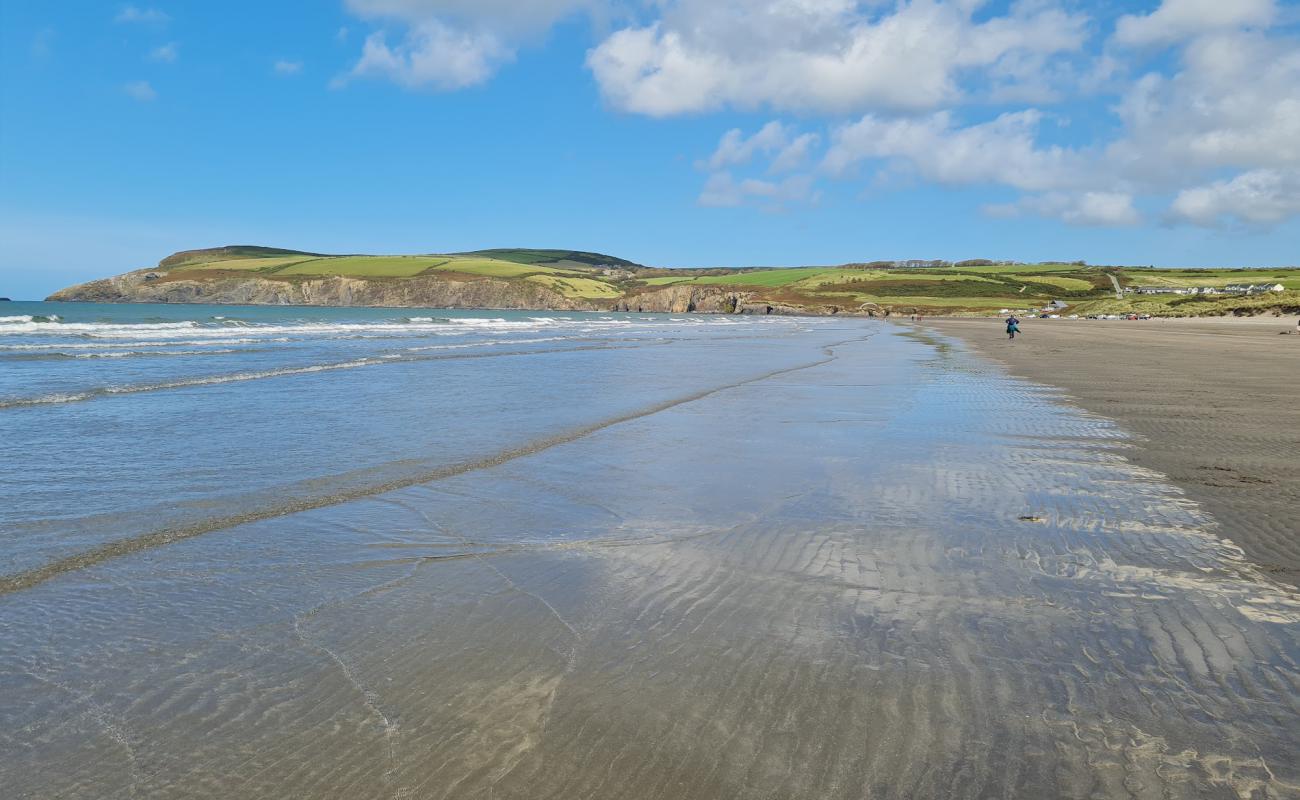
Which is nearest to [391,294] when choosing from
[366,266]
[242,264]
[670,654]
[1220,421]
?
[366,266]

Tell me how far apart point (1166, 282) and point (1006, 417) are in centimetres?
16548

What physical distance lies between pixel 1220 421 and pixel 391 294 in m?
168

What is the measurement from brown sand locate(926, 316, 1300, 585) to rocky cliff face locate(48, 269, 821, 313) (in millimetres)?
122847

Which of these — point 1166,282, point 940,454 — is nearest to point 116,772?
point 940,454

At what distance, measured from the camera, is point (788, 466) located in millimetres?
9438

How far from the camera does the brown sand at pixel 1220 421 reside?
6.75m

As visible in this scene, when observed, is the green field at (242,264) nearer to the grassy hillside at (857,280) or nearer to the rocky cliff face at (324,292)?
the grassy hillside at (857,280)

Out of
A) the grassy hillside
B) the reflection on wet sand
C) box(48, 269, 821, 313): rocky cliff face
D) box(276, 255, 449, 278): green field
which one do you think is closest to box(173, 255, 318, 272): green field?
the grassy hillside

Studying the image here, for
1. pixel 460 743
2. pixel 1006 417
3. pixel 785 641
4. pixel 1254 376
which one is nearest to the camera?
pixel 460 743

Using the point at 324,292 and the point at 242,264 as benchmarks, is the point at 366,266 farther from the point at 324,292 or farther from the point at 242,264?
the point at 242,264

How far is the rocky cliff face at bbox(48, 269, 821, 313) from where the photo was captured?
518ft

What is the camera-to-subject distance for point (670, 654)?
13.8ft

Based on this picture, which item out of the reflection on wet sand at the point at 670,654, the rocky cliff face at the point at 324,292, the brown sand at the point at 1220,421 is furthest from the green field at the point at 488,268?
the reflection on wet sand at the point at 670,654

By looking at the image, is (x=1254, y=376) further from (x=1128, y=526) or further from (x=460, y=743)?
(x=460, y=743)
